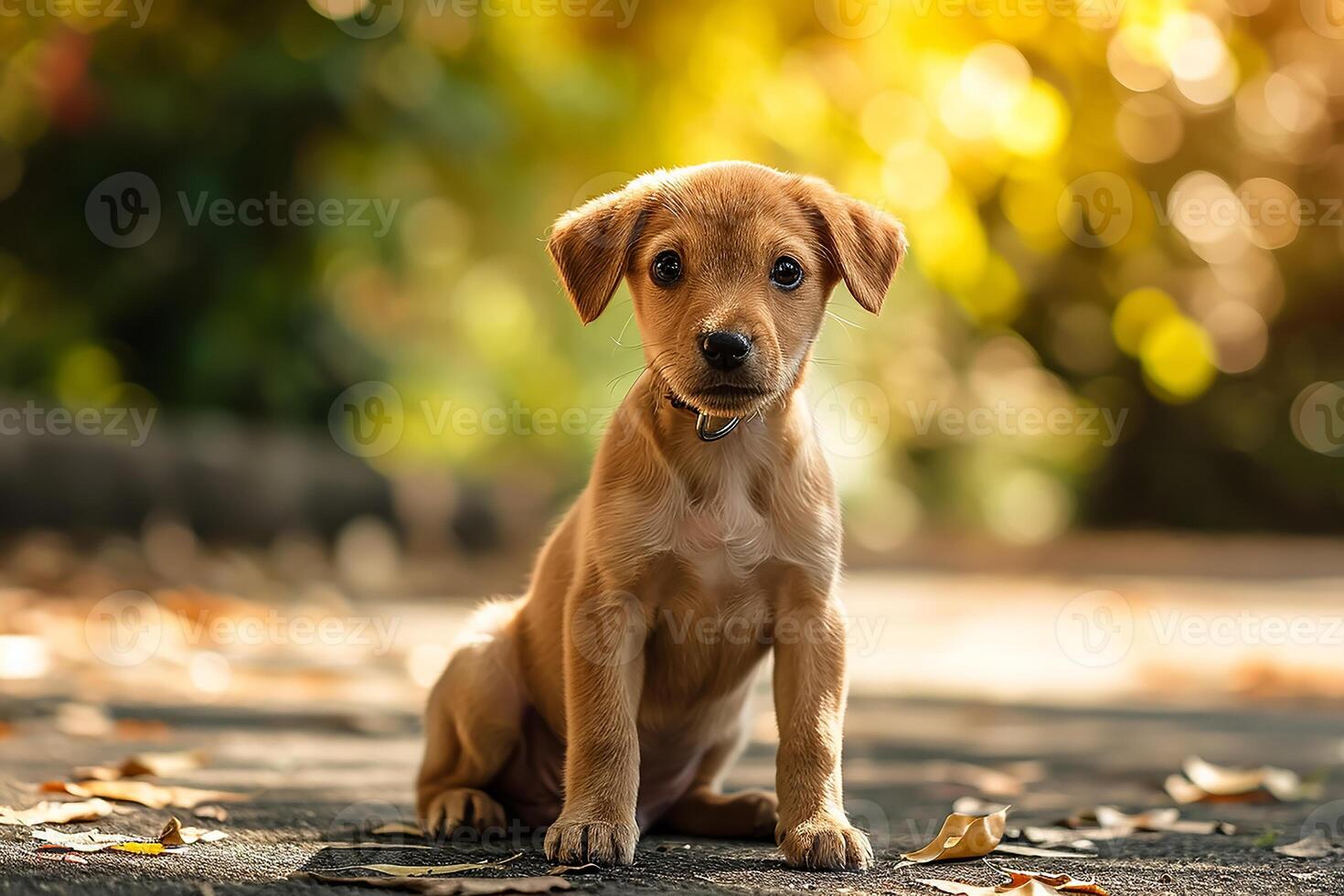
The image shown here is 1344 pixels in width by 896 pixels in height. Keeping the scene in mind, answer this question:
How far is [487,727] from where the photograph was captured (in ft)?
13.9

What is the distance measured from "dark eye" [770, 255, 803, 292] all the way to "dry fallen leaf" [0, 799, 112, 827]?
2557 mm

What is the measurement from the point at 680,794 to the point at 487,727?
0.69m

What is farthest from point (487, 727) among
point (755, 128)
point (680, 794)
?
point (755, 128)

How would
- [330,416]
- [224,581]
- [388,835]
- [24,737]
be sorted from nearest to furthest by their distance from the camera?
1. [388,835]
2. [24,737]
3. [224,581]
4. [330,416]

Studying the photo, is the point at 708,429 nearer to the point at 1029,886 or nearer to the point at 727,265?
the point at 727,265

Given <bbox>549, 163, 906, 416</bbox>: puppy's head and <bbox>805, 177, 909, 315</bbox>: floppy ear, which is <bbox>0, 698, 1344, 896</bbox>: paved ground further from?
<bbox>805, 177, 909, 315</bbox>: floppy ear

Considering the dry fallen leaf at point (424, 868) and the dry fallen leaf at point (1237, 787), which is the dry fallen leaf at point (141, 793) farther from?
the dry fallen leaf at point (1237, 787)

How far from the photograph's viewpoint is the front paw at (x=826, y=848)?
362 centimetres

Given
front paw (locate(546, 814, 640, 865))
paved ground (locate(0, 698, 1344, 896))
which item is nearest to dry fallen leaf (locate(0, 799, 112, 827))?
paved ground (locate(0, 698, 1344, 896))

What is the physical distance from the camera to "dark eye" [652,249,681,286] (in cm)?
384

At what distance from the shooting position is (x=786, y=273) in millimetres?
3842

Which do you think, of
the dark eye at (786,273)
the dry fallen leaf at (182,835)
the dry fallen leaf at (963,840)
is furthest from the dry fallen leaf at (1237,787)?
the dry fallen leaf at (182,835)

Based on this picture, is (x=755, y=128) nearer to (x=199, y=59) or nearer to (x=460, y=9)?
(x=460, y=9)

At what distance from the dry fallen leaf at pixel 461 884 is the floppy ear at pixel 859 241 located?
1.81m
